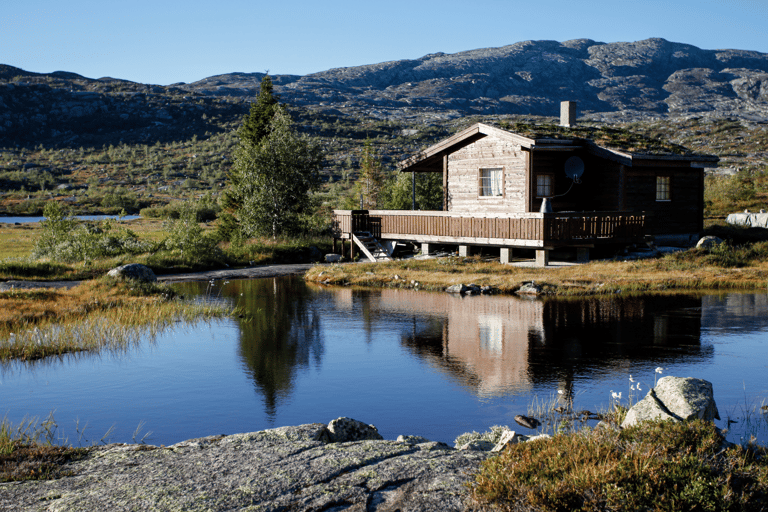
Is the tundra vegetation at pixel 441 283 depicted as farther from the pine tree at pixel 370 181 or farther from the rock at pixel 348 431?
the rock at pixel 348 431

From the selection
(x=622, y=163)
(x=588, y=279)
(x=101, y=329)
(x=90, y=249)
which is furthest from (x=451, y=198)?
(x=101, y=329)

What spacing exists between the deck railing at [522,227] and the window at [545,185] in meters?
3.56

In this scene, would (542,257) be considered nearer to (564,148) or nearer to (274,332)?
Result: (564,148)

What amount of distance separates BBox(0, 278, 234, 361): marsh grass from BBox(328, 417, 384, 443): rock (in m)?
8.75

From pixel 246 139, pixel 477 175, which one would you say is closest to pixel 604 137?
pixel 477 175

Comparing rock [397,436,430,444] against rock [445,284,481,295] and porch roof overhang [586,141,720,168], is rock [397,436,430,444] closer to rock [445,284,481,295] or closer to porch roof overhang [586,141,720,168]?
rock [445,284,481,295]

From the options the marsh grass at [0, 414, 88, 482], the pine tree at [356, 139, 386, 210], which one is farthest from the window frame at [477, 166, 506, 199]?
the marsh grass at [0, 414, 88, 482]

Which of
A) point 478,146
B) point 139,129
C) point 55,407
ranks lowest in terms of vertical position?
point 55,407

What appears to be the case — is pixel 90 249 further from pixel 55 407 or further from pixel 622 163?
pixel 622 163

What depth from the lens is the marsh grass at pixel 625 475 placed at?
16.5ft

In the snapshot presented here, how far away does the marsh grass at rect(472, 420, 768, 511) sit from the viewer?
5.02 metres

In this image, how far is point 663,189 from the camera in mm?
29906

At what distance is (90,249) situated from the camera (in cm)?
2980

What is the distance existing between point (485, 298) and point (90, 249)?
1909 centimetres
